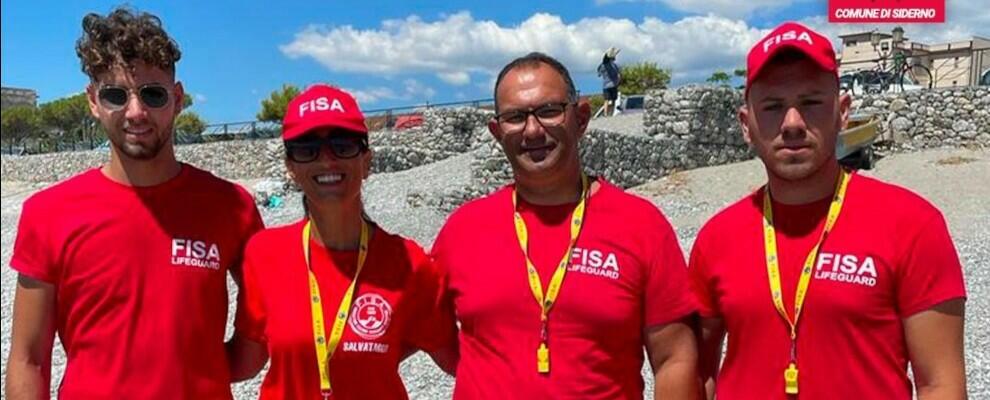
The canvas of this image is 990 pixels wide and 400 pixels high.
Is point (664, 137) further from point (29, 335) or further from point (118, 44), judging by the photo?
point (29, 335)

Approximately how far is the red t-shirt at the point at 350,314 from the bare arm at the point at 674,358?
73cm

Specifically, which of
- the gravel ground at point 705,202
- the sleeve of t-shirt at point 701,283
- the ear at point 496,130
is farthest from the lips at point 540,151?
the gravel ground at point 705,202

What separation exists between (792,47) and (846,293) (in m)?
0.73

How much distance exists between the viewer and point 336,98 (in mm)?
2994

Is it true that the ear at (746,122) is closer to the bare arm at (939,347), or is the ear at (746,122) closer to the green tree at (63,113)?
the bare arm at (939,347)

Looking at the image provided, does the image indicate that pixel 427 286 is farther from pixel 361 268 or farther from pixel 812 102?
pixel 812 102

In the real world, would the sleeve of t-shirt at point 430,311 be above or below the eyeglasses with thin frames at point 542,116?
below

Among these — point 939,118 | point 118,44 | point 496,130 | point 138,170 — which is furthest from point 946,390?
point 939,118

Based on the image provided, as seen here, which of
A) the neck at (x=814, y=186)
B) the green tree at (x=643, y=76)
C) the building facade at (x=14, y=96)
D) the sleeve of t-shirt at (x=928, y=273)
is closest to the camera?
the sleeve of t-shirt at (x=928, y=273)

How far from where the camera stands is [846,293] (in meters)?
2.48

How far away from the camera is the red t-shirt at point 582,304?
270 centimetres

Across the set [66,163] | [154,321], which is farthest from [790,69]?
[66,163]

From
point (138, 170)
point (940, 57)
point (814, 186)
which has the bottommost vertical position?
point (814, 186)

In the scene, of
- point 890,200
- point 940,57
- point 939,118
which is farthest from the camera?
point 940,57
